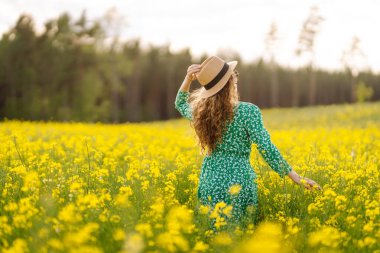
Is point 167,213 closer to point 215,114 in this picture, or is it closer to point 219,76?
point 215,114

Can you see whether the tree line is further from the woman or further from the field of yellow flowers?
the woman

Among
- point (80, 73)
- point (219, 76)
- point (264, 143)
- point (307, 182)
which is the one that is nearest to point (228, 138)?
point (264, 143)

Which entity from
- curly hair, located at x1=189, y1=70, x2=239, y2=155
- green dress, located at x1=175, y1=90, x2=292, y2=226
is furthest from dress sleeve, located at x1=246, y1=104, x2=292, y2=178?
curly hair, located at x1=189, y1=70, x2=239, y2=155

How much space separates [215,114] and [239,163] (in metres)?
0.54

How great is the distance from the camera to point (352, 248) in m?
3.60

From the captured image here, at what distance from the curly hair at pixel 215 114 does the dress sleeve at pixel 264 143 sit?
7.6 inches

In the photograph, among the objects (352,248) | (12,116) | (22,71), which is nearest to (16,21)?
Result: (22,71)

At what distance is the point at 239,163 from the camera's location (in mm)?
4703

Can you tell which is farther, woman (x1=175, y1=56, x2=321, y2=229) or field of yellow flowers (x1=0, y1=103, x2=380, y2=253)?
woman (x1=175, y1=56, x2=321, y2=229)

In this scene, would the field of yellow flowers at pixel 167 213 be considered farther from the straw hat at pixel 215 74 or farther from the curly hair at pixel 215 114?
the straw hat at pixel 215 74

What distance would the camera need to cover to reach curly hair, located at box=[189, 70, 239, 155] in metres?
4.58

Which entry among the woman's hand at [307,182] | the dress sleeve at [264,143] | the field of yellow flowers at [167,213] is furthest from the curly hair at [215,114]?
the woman's hand at [307,182]

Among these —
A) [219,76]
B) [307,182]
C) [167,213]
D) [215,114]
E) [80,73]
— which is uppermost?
[219,76]

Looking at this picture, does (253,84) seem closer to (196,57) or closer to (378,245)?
(196,57)
